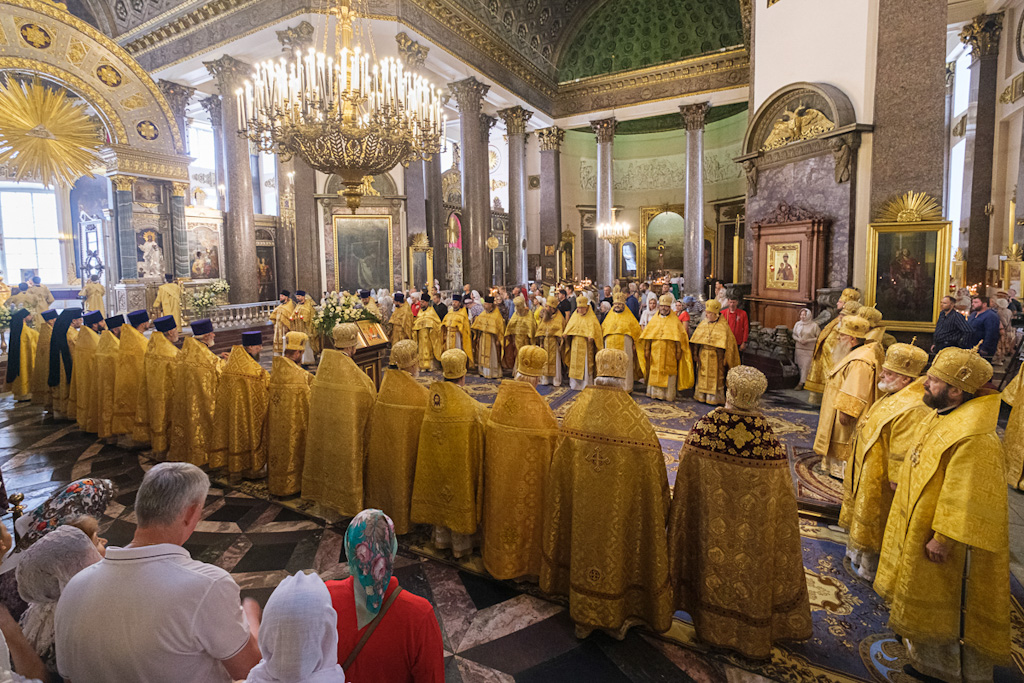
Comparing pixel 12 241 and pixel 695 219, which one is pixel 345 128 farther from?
pixel 12 241

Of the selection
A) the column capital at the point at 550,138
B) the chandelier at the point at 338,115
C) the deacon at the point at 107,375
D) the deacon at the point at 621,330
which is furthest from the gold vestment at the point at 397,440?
the column capital at the point at 550,138

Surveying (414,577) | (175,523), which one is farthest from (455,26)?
(175,523)

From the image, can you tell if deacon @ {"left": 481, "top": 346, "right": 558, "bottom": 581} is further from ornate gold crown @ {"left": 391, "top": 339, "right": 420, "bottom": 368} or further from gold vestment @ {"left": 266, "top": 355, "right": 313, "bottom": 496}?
gold vestment @ {"left": 266, "top": 355, "right": 313, "bottom": 496}

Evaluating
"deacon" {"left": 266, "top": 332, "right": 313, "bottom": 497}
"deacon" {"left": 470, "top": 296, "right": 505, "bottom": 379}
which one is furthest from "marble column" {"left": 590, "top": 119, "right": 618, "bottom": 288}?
"deacon" {"left": 266, "top": 332, "right": 313, "bottom": 497}

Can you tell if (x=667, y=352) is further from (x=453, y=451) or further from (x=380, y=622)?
(x=380, y=622)

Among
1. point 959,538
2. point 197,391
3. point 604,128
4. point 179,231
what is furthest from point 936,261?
point 179,231

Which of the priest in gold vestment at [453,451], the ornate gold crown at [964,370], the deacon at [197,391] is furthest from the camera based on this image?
the deacon at [197,391]

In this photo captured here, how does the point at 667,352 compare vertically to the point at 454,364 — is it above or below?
below

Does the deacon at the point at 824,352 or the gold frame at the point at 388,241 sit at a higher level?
the gold frame at the point at 388,241

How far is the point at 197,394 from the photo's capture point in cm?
562

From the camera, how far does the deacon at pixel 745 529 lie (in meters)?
2.80

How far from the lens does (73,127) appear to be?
10219 mm

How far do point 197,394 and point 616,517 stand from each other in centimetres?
468

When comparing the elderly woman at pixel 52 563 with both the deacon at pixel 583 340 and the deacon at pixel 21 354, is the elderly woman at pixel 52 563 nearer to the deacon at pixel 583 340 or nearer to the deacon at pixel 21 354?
the deacon at pixel 583 340
